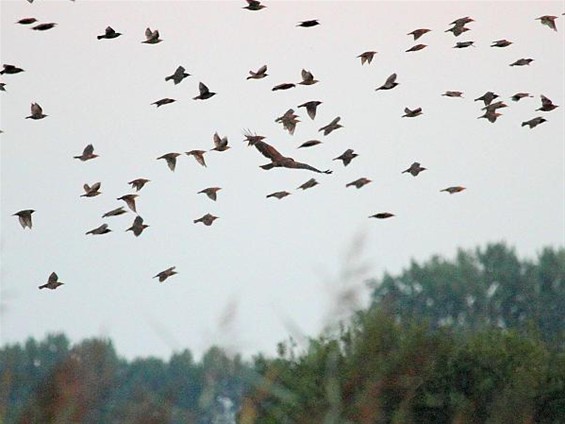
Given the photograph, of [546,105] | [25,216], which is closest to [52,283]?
[25,216]

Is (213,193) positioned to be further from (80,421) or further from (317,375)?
(80,421)

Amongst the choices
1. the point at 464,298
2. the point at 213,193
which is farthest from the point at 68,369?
the point at 464,298

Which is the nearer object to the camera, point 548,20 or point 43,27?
point 43,27

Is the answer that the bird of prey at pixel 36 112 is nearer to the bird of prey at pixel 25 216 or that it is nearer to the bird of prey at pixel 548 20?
the bird of prey at pixel 25 216

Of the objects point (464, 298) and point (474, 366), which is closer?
point (474, 366)

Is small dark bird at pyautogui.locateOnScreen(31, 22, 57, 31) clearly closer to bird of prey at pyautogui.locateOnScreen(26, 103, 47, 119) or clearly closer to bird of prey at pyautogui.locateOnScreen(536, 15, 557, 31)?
bird of prey at pyautogui.locateOnScreen(26, 103, 47, 119)

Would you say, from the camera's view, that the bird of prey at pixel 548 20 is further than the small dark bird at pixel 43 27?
Yes

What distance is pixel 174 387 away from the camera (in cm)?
552

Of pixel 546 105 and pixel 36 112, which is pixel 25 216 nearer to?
pixel 36 112

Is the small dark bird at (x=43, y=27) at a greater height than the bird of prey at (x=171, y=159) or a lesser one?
greater

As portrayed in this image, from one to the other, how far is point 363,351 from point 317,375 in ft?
87.1

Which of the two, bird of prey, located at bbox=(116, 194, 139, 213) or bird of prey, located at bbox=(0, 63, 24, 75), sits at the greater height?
bird of prey, located at bbox=(0, 63, 24, 75)

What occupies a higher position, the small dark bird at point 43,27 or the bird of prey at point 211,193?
the small dark bird at point 43,27

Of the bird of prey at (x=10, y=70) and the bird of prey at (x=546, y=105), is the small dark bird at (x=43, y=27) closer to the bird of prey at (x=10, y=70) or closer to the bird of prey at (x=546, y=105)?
the bird of prey at (x=10, y=70)
